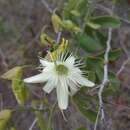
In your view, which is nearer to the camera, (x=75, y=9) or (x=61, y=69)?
(x=61, y=69)

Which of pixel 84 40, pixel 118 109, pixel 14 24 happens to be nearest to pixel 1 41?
pixel 14 24

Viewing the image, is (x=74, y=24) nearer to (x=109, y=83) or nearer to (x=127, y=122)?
(x=109, y=83)

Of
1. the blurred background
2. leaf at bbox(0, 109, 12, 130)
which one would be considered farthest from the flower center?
the blurred background

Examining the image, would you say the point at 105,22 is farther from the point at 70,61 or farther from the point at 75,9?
the point at 70,61

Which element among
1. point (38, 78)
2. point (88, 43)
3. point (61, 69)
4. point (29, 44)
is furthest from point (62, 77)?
point (29, 44)

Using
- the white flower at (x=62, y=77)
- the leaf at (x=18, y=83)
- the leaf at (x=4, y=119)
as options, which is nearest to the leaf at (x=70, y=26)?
the white flower at (x=62, y=77)

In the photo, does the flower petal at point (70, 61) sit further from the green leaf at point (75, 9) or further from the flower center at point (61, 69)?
the green leaf at point (75, 9)

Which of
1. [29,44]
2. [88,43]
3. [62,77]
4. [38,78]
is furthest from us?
[29,44]
